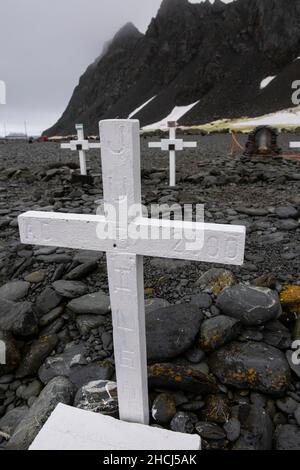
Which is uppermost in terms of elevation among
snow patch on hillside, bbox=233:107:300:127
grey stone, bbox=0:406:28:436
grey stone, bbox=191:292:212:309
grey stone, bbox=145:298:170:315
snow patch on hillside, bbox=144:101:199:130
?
snow patch on hillside, bbox=144:101:199:130

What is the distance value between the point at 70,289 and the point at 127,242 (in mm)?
1757

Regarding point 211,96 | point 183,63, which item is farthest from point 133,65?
point 211,96

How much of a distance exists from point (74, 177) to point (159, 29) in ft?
336

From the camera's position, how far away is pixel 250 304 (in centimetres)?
283

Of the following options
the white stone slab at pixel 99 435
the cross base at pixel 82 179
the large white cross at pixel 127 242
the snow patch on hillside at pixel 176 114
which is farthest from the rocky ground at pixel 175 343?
the snow patch on hillside at pixel 176 114

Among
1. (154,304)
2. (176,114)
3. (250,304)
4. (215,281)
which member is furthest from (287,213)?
(176,114)

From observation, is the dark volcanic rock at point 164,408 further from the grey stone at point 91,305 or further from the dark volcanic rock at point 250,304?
the grey stone at point 91,305

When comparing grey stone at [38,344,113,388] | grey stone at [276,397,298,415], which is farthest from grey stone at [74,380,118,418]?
grey stone at [276,397,298,415]

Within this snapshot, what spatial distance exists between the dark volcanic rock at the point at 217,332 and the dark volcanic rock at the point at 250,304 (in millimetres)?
97

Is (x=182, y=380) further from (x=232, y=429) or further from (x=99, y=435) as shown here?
(x=99, y=435)

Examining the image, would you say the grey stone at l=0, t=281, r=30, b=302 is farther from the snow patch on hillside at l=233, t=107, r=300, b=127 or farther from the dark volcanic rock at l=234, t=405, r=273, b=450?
the snow patch on hillside at l=233, t=107, r=300, b=127

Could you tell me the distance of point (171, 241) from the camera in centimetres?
184

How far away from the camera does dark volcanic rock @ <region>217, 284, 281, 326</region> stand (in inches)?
109

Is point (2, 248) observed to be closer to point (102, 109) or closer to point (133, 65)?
point (102, 109)
